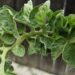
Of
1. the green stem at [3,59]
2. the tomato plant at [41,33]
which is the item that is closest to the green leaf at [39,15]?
the tomato plant at [41,33]

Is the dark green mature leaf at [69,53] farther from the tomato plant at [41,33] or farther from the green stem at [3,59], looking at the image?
the green stem at [3,59]

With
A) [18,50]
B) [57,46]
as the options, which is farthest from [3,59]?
[57,46]

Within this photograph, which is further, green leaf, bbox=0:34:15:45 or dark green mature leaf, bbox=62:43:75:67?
green leaf, bbox=0:34:15:45

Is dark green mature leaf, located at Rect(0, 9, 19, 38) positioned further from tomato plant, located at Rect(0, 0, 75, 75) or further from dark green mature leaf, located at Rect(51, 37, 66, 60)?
dark green mature leaf, located at Rect(51, 37, 66, 60)

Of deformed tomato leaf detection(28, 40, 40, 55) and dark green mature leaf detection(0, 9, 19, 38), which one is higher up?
dark green mature leaf detection(0, 9, 19, 38)

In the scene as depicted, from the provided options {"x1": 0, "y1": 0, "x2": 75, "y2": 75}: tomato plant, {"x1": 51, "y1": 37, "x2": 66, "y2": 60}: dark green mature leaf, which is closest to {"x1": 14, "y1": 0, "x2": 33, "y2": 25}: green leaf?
{"x1": 0, "y1": 0, "x2": 75, "y2": 75}: tomato plant

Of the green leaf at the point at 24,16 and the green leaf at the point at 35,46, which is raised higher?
the green leaf at the point at 24,16

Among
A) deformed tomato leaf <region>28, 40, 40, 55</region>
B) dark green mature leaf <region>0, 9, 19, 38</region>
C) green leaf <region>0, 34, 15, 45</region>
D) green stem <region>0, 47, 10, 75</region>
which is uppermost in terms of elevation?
dark green mature leaf <region>0, 9, 19, 38</region>

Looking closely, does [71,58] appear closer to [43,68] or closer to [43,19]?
[43,19]
